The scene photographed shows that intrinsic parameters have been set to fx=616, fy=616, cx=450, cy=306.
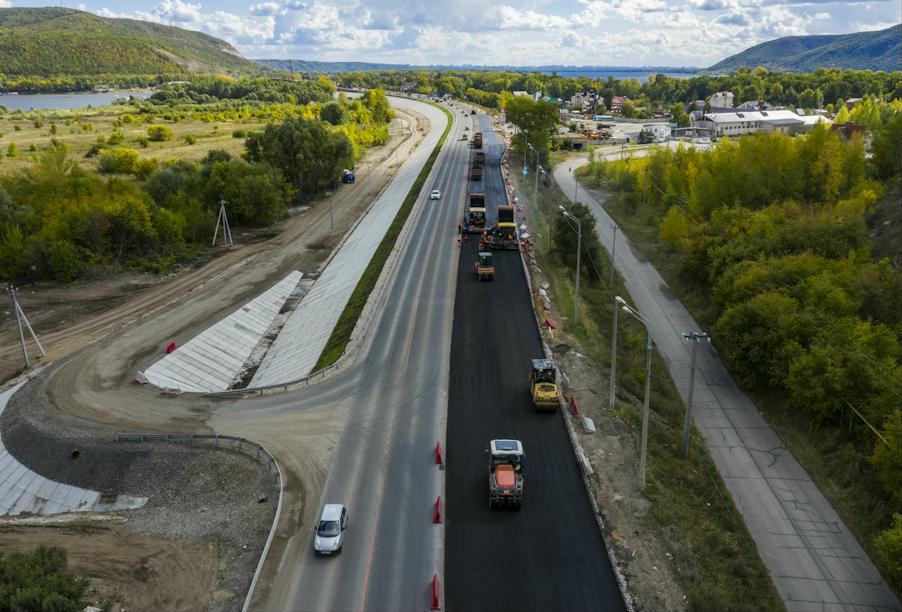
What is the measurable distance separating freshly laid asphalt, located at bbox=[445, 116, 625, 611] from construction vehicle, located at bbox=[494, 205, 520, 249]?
20.5 metres

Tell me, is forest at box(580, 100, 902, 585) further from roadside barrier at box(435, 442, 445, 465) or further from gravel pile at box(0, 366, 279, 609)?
gravel pile at box(0, 366, 279, 609)

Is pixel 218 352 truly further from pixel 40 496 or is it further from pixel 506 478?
pixel 506 478

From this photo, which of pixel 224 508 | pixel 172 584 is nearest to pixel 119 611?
pixel 172 584

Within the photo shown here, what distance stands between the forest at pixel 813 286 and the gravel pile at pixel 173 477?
25215mm

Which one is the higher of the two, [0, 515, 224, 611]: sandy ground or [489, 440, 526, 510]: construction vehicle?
[489, 440, 526, 510]: construction vehicle

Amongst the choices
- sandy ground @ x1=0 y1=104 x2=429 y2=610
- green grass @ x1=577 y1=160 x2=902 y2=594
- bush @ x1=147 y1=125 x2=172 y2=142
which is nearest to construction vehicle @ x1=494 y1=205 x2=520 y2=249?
green grass @ x1=577 y1=160 x2=902 y2=594

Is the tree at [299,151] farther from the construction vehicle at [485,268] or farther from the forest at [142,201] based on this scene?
the construction vehicle at [485,268]

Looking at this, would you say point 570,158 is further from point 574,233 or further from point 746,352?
point 746,352

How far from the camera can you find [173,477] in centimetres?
2981

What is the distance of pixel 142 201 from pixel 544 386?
5475 centimetres

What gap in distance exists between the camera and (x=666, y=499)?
2689 centimetres

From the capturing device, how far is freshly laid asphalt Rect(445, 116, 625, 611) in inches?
850

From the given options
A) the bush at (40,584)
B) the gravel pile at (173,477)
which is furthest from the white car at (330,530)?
the bush at (40,584)

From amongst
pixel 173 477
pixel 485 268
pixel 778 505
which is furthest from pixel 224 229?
pixel 778 505
